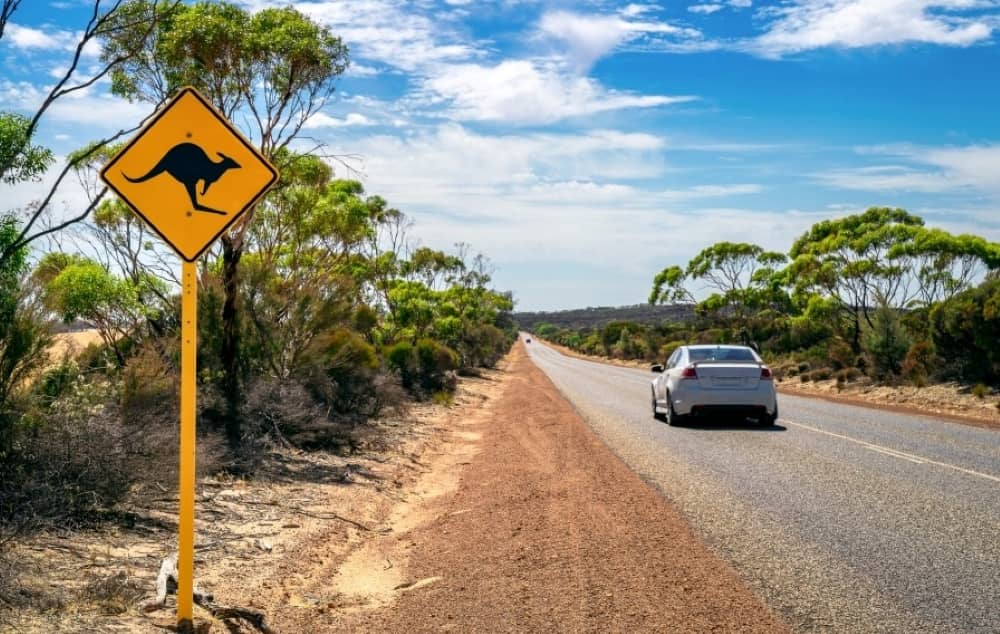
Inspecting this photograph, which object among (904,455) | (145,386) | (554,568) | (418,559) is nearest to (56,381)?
(145,386)

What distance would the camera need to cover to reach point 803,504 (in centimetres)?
943

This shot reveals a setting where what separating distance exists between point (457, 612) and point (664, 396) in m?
14.2

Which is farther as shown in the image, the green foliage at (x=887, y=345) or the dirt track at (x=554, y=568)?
the green foliage at (x=887, y=345)

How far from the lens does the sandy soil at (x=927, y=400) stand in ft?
73.5

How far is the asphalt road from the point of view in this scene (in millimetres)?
5879

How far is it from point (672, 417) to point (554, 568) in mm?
12278

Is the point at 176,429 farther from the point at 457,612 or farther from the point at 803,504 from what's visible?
the point at 803,504

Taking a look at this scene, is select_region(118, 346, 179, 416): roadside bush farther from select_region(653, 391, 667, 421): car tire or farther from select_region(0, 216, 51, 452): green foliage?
select_region(653, 391, 667, 421): car tire

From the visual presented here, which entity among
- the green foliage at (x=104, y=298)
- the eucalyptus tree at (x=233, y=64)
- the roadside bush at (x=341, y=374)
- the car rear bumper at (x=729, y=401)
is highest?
the eucalyptus tree at (x=233, y=64)

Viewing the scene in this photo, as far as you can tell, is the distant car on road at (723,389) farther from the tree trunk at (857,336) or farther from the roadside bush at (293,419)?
the tree trunk at (857,336)

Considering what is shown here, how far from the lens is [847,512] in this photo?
Answer: 8969 mm

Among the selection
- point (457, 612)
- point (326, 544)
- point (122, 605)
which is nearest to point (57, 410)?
point (326, 544)

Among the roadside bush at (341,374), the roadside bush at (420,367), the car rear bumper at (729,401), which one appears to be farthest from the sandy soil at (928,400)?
the roadside bush at (341,374)

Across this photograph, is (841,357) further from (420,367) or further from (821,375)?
(420,367)
